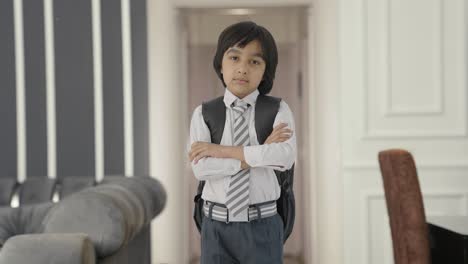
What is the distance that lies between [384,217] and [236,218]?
96.4 inches

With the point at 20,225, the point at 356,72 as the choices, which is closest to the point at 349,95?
the point at 356,72

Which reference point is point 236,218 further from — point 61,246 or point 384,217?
point 384,217

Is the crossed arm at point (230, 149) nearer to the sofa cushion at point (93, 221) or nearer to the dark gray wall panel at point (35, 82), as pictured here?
the sofa cushion at point (93, 221)

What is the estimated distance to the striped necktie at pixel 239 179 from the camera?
126cm

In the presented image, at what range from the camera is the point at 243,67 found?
49.3 inches

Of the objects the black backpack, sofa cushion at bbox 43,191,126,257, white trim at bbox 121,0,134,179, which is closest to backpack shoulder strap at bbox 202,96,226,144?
the black backpack

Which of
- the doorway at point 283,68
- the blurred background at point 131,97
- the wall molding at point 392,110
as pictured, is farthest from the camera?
the doorway at point 283,68

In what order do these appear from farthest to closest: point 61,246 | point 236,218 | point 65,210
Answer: point 65,210 → point 61,246 → point 236,218

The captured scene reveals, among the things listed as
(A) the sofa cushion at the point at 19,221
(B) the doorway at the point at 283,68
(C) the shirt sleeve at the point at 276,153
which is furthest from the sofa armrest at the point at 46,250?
(B) the doorway at the point at 283,68

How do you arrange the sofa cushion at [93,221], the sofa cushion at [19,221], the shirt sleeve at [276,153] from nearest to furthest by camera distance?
the shirt sleeve at [276,153]
the sofa cushion at [93,221]
the sofa cushion at [19,221]

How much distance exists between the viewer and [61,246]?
1.76m

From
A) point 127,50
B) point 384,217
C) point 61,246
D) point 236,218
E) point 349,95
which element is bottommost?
point 384,217

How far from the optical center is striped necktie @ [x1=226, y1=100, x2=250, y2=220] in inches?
49.5

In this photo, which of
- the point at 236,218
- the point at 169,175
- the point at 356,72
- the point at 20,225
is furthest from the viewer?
the point at 169,175
